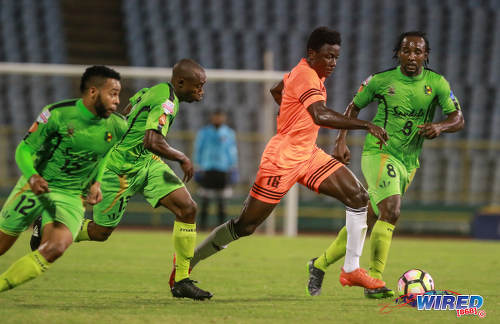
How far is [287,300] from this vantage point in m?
5.59

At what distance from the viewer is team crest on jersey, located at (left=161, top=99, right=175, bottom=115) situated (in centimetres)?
539

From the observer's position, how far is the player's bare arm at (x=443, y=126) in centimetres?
573

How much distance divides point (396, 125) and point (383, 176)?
1.64ft

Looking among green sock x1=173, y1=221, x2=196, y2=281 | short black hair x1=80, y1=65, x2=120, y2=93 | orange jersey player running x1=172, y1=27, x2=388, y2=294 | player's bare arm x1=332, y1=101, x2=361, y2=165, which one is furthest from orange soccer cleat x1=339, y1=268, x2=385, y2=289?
short black hair x1=80, y1=65, x2=120, y2=93

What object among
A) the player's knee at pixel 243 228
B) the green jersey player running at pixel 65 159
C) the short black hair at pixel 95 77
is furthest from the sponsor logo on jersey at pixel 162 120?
the player's knee at pixel 243 228

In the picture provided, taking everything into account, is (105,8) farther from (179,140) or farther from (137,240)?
(137,240)

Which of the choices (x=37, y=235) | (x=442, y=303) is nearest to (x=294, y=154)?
(x=442, y=303)

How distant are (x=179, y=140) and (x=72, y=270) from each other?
7.47 meters

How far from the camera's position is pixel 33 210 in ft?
16.1

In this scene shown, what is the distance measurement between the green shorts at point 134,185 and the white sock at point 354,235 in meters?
1.38

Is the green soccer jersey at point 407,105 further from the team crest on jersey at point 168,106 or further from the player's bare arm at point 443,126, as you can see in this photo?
the team crest on jersey at point 168,106

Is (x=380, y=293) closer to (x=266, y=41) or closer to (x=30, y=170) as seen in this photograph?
(x=30, y=170)

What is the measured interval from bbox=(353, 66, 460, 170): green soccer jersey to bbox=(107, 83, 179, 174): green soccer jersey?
187 cm

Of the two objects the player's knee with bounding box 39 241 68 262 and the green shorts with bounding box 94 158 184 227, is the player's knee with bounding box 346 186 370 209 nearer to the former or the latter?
the green shorts with bounding box 94 158 184 227
